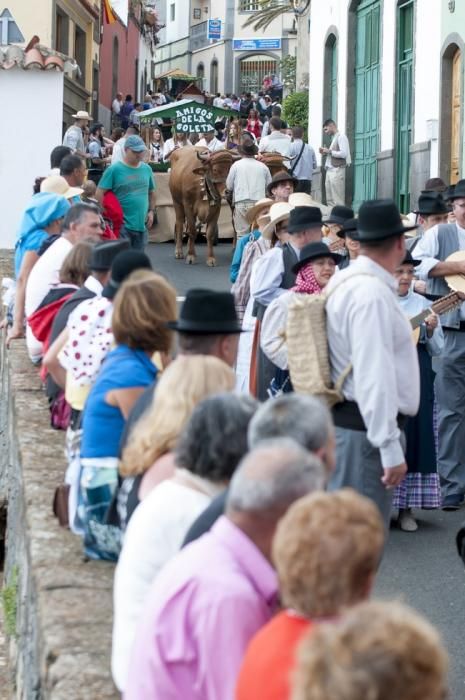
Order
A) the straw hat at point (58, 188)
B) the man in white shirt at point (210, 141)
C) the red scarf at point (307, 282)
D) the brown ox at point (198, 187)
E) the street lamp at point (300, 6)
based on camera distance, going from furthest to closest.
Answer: the street lamp at point (300, 6), the man in white shirt at point (210, 141), the brown ox at point (198, 187), the straw hat at point (58, 188), the red scarf at point (307, 282)

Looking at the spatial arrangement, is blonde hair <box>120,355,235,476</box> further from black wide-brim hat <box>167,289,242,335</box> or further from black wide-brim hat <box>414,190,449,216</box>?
black wide-brim hat <box>414,190,449,216</box>

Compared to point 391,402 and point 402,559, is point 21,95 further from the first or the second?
point 391,402

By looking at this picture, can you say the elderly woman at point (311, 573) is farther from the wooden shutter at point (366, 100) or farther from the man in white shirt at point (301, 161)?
the wooden shutter at point (366, 100)

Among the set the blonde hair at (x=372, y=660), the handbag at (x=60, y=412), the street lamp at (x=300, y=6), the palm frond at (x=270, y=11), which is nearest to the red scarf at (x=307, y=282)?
the handbag at (x=60, y=412)

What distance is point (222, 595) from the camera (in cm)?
323

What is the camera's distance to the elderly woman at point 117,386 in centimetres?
536

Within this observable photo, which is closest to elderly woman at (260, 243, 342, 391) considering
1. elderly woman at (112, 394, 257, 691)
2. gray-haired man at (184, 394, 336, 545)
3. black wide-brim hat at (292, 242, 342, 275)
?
black wide-brim hat at (292, 242, 342, 275)

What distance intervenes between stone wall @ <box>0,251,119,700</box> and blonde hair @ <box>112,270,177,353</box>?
0.84 metres

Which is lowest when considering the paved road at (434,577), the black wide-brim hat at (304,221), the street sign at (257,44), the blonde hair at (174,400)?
the paved road at (434,577)

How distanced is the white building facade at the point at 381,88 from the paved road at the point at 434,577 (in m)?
14.4

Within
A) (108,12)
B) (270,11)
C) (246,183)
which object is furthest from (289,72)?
→ (246,183)

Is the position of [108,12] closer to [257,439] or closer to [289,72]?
[289,72]

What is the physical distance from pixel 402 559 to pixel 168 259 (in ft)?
47.0

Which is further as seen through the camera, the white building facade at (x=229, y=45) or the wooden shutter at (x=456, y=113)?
the white building facade at (x=229, y=45)
